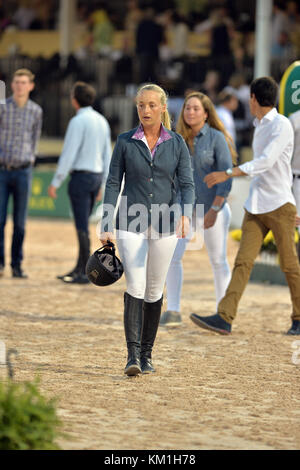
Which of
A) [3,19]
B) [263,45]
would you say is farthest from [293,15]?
[3,19]

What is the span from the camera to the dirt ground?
17.8 feet

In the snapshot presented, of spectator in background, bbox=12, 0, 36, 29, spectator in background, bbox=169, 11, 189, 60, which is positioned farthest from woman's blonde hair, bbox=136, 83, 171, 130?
spectator in background, bbox=12, 0, 36, 29

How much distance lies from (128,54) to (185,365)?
42.2 ft

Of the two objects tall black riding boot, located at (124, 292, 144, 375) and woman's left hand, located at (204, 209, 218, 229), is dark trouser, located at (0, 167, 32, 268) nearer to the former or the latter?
woman's left hand, located at (204, 209, 218, 229)

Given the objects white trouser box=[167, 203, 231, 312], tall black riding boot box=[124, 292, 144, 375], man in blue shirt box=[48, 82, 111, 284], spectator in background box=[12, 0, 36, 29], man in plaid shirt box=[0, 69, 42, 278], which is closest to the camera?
tall black riding boot box=[124, 292, 144, 375]

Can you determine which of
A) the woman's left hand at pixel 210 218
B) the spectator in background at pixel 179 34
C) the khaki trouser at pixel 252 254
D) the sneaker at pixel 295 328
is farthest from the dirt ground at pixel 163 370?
the spectator in background at pixel 179 34

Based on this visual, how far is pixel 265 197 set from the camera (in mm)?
8047

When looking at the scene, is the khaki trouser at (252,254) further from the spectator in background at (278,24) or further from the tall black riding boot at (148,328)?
the spectator in background at (278,24)

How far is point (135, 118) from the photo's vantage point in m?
18.7

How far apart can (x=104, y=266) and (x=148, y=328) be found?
1.79 feet

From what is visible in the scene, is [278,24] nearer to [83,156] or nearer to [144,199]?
[83,156]

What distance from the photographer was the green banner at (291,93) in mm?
9367

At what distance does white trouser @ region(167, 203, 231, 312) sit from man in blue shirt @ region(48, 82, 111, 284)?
90.4 inches

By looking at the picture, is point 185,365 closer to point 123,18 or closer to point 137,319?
point 137,319
